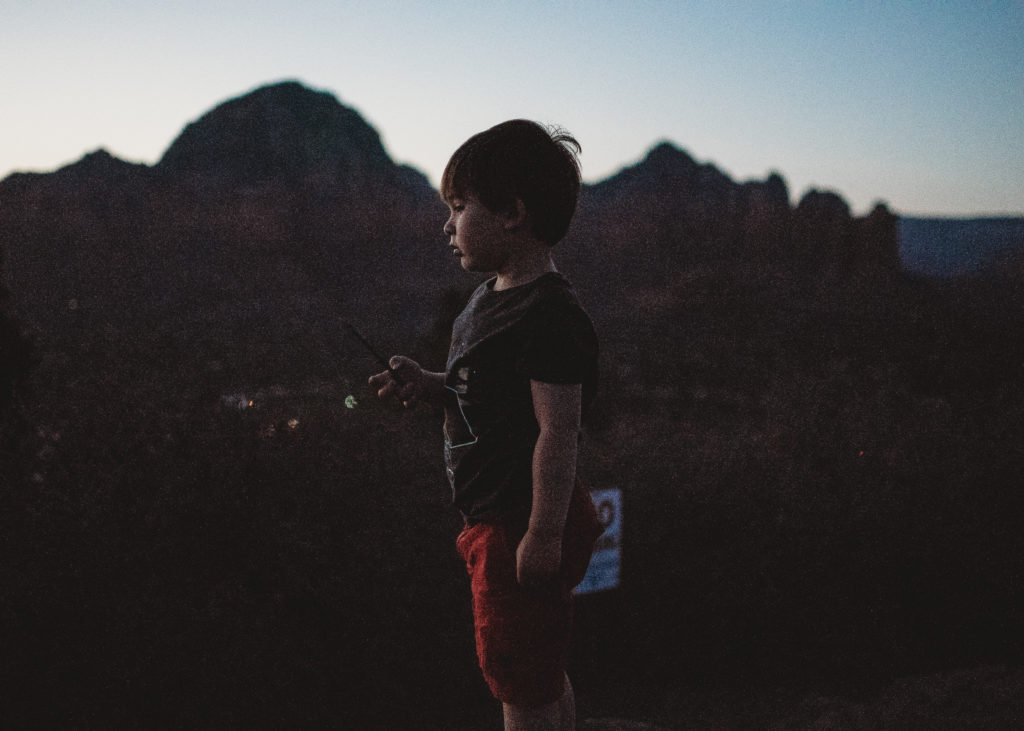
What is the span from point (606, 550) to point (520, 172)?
138 inches

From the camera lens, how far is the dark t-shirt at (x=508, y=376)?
4.31ft

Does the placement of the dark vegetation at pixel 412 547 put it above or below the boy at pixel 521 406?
below

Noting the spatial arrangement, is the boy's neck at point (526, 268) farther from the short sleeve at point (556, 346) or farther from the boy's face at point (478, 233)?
the short sleeve at point (556, 346)

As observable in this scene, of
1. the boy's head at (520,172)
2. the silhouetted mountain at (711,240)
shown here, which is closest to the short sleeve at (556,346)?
the boy's head at (520,172)

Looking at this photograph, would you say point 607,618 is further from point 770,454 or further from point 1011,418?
point 1011,418

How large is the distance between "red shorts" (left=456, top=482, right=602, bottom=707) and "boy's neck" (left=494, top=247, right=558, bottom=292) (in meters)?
0.55

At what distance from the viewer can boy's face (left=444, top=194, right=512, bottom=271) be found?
1.43 meters

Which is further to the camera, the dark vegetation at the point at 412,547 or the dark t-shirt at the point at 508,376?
the dark vegetation at the point at 412,547

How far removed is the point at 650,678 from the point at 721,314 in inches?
937

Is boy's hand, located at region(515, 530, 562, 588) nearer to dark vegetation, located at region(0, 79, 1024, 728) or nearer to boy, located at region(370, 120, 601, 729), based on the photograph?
boy, located at region(370, 120, 601, 729)

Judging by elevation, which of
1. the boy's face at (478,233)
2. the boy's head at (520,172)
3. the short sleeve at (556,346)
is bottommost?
the short sleeve at (556,346)

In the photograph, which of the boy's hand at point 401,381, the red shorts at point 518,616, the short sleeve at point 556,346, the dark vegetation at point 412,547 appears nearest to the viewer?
the short sleeve at point 556,346

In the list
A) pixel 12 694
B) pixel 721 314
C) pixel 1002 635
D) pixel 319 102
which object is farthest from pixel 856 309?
pixel 319 102

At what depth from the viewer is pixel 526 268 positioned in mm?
1469
